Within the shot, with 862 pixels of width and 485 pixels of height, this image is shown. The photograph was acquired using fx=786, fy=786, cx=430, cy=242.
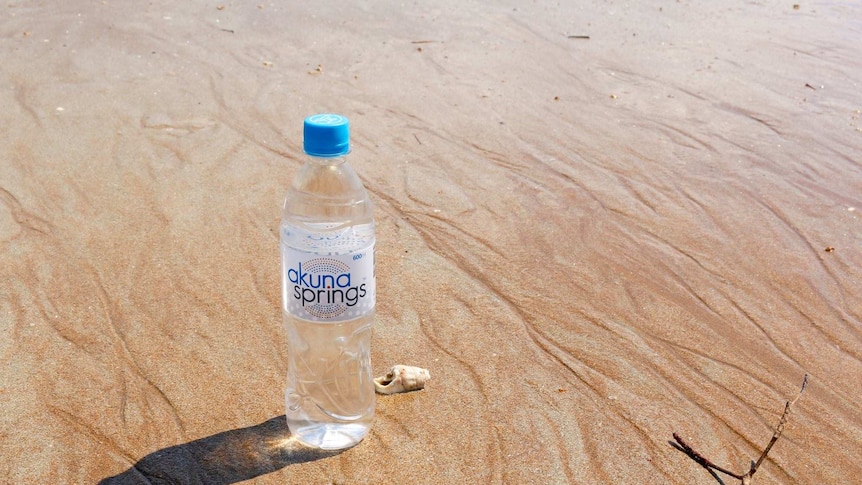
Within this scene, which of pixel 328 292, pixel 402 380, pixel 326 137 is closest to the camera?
pixel 326 137

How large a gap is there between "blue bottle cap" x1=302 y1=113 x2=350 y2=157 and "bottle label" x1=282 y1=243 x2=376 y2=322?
1.02ft

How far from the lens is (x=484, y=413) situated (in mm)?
2943

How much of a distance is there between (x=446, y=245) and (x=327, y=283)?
1766 millimetres

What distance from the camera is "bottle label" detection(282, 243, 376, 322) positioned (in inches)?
94.9

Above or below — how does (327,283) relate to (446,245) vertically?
above

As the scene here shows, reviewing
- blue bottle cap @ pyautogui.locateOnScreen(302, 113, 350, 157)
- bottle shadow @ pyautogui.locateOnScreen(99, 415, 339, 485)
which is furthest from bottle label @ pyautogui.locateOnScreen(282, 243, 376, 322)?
bottle shadow @ pyautogui.locateOnScreen(99, 415, 339, 485)

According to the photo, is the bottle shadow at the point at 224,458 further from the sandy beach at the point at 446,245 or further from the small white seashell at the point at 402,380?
the small white seashell at the point at 402,380

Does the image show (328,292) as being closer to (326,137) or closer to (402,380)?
(326,137)

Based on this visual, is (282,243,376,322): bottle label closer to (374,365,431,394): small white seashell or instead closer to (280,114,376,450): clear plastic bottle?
(280,114,376,450): clear plastic bottle

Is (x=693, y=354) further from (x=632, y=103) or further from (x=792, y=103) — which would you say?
(x=792, y=103)

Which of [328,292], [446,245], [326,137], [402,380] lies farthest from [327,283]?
[446,245]

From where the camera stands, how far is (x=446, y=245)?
13.6ft

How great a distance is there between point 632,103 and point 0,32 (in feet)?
17.2

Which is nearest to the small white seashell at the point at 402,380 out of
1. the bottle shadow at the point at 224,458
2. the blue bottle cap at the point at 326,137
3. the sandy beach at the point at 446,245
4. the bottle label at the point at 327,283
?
the sandy beach at the point at 446,245
